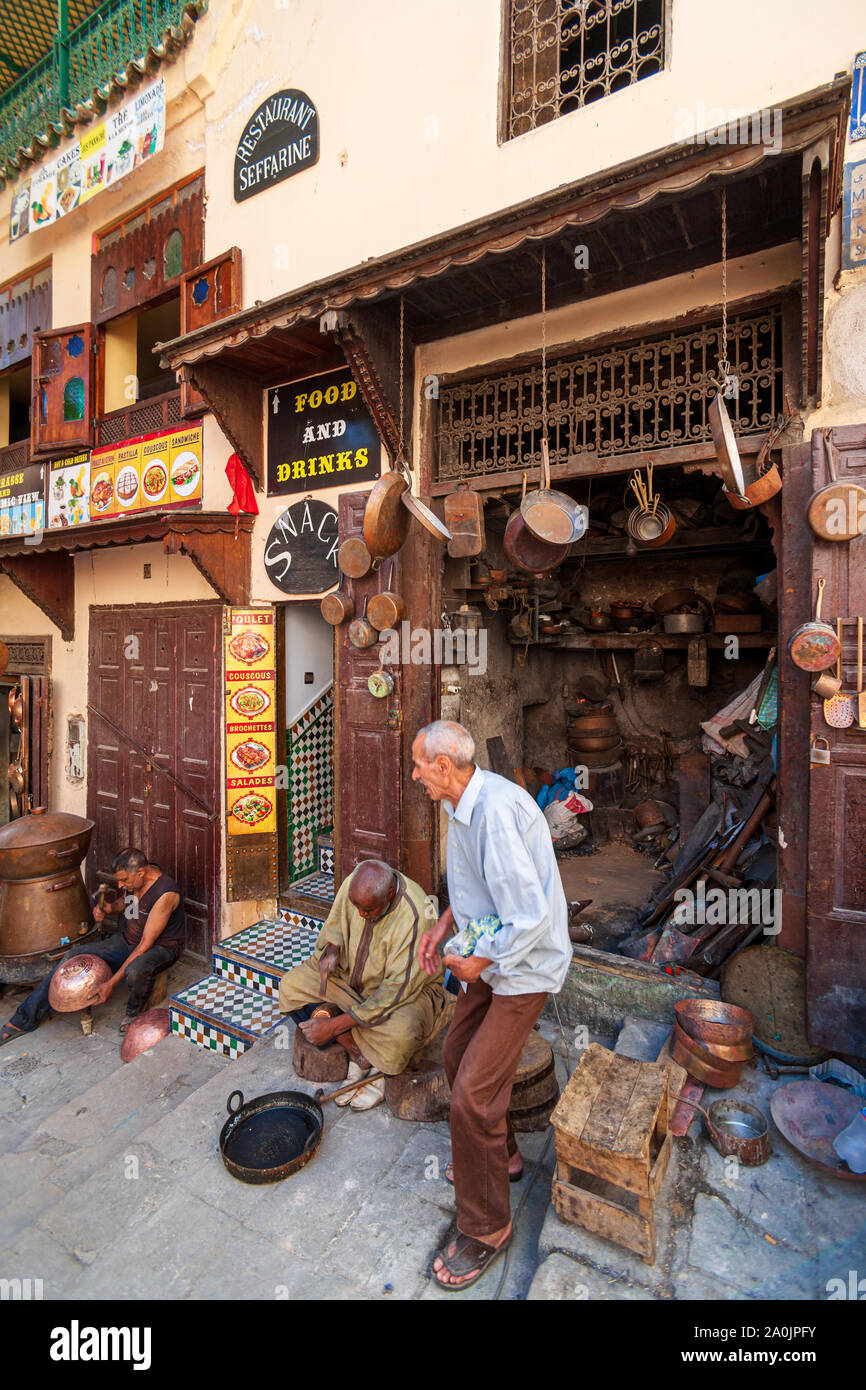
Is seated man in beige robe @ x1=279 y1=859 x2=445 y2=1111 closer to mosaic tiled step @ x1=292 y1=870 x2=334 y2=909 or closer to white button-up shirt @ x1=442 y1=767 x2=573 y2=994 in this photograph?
white button-up shirt @ x1=442 y1=767 x2=573 y2=994

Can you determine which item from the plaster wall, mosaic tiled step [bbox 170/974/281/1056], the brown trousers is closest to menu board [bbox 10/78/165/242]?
the plaster wall

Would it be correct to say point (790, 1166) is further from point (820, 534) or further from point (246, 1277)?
point (820, 534)

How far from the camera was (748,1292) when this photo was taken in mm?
2436

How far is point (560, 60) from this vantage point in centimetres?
443

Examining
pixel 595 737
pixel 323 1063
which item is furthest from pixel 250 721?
pixel 595 737

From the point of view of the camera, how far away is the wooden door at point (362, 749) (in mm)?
5270

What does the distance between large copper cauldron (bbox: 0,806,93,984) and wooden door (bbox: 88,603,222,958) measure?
0.97 meters

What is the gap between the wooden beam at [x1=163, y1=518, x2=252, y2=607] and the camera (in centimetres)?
582

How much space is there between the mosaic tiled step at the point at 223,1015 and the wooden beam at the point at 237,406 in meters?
4.52

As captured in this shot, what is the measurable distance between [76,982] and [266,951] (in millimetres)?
1677

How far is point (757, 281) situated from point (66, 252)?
8.27 meters

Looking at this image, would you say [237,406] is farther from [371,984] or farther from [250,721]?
[371,984]

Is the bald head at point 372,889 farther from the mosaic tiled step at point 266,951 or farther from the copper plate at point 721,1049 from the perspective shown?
the mosaic tiled step at point 266,951

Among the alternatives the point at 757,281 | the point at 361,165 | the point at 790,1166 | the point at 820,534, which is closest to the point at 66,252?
the point at 361,165
